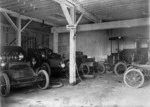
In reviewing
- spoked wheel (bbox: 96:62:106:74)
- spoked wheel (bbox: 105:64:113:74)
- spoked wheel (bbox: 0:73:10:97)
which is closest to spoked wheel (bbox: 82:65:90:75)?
spoked wheel (bbox: 96:62:106:74)

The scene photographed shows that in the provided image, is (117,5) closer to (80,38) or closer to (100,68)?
(100,68)

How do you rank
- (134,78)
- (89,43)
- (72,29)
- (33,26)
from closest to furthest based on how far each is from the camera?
(134,78) → (72,29) → (33,26) → (89,43)

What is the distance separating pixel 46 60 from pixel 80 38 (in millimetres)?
4939

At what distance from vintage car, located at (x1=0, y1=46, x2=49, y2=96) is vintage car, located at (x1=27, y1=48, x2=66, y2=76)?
1.66 meters

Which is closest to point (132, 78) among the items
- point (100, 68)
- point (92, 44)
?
point (100, 68)

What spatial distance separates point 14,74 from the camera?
4.95 m

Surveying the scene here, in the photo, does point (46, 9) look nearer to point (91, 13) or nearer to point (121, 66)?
point (91, 13)

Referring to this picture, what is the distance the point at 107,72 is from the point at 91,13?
3.99 m

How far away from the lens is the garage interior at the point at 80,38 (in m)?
4.30

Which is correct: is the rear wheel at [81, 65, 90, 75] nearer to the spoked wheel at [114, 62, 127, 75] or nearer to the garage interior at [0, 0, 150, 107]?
the garage interior at [0, 0, 150, 107]

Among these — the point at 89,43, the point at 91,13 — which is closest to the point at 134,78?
the point at 91,13

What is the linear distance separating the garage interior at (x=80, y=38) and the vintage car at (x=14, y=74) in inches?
13.5

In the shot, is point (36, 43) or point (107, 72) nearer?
point (107, 72)

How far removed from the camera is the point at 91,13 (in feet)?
27.1
